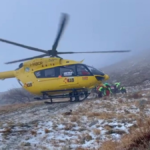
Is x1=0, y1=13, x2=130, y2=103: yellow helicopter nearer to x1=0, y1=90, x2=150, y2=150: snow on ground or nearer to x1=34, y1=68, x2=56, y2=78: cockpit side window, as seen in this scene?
x1=34, y1=68, x2=56, y2=78: cockpit side window

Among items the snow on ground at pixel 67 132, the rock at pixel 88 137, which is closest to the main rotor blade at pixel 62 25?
the snow on ground at pixel 67 132

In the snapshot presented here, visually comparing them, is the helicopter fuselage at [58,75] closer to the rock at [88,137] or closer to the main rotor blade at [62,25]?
the main rotor blade at [62,25]

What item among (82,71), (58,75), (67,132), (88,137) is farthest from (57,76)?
(88,137)

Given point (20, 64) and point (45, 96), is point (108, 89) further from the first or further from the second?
point (20, 64)

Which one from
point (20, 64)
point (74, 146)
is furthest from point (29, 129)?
point (20, 64)

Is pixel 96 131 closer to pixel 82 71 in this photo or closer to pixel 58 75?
pixel 82 71

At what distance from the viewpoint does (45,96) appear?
16609mm

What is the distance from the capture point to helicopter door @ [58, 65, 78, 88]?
1526 centimetres

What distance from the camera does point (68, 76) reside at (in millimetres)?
15320

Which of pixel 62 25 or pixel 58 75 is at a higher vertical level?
pixel 62 25

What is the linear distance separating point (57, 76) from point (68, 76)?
2.47 feet

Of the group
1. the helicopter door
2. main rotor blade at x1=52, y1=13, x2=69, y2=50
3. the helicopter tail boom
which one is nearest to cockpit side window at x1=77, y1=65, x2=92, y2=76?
the helicopter door

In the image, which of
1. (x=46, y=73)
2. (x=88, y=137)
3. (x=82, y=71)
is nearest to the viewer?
(x=88, y=137)

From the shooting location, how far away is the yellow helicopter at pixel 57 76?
15.3m
